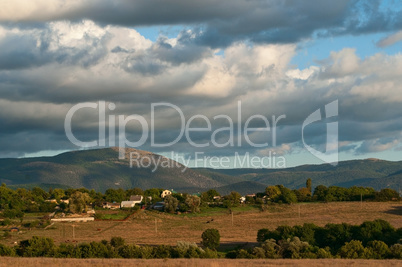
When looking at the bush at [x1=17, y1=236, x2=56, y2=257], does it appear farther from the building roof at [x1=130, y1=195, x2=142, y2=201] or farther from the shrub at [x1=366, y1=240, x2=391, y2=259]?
the building roof at [x1=130, y1=195, x2=142, y2=201]

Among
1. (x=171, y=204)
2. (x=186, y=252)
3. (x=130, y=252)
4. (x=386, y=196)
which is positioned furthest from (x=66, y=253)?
(x=386, y=196)

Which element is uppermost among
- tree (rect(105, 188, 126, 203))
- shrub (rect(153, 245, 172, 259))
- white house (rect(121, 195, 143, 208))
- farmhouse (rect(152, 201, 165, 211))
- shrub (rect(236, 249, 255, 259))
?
tree (rect(105, 188, 126, 203))

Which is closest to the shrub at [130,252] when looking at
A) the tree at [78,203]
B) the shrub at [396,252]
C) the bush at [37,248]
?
the bush at [37,248]

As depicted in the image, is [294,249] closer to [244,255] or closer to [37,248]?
[244,255]

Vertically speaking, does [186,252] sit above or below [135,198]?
below

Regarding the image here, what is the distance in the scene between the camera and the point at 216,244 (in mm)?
93438

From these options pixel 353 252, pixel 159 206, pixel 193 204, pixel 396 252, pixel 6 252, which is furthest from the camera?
pixel 159 206

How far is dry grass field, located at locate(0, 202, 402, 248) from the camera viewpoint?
10900 cm

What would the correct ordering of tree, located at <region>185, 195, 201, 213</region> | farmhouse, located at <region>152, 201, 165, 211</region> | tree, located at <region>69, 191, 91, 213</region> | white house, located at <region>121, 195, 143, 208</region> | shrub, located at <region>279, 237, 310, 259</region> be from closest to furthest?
1. shrub, located at <region>279, 237, 310, 259</region>
2. tree, located at <region>69, 191, 91, 213</region>
3. tree, located at <region>185, 195, 201, 213</region>
4. farmhouse, located at <region>152, 201, 165, 211</region>
5. white house, located at <region>121, 195, 143, 208</region>

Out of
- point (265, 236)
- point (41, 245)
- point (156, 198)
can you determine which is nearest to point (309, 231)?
point (265, 236)

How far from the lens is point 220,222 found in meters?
135

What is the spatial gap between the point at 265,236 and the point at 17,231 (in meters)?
54.0

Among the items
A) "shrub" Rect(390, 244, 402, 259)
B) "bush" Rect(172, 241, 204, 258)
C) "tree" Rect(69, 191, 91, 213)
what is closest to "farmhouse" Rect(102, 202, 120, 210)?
"tree" Rect(69, 191, 91, 213)

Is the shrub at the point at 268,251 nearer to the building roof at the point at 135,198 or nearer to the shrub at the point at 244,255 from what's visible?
the shrub at the point at 244,255
